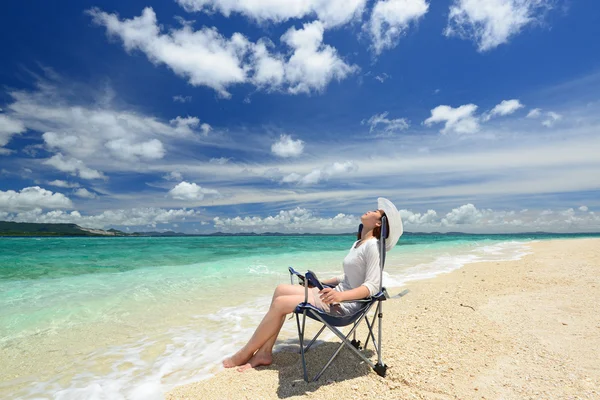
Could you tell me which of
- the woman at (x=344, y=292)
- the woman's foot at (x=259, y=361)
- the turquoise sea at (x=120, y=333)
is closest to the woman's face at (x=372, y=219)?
the woman at (x=344, y=292)

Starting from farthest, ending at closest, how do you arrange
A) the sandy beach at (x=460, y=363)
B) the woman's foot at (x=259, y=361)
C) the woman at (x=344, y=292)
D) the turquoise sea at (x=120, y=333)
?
1. the turquoise sea at (x=120, y=333)
2. the woman's foot at (x=259, y=361)
3. the woman at (x=344, y=292)
4. the sandy beach at (x=460, y=363)

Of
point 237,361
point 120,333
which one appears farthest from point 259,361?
point 120,333

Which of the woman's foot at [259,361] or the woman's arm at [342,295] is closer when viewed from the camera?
the woman's arm at [342,295]

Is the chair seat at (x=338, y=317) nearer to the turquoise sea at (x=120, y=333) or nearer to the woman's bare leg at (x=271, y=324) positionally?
the woman's bare leg at (x=271, y=324)

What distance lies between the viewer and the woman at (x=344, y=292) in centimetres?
354

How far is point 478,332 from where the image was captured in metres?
4.36

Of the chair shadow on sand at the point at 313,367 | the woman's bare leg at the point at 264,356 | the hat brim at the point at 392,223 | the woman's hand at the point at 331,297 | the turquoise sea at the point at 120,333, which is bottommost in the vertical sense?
the turquoise sea at the point at 120,333

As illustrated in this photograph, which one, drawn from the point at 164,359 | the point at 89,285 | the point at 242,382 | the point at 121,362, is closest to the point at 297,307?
the point at 242,382

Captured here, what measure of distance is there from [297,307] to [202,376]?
1546 mm

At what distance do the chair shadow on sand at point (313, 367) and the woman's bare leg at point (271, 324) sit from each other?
9.4 inches

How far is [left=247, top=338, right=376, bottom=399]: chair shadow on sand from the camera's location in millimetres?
3307

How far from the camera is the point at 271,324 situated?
3709 millimetres

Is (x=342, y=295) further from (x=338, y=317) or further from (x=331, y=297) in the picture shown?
(x=338, y=317)

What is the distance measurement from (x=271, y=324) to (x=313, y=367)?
682 mm
